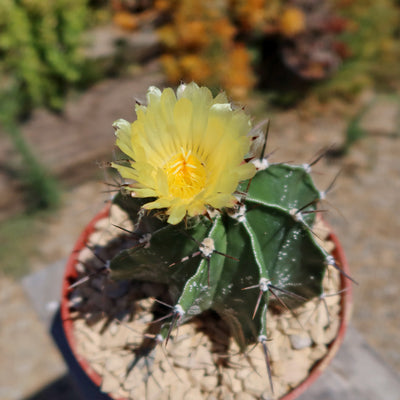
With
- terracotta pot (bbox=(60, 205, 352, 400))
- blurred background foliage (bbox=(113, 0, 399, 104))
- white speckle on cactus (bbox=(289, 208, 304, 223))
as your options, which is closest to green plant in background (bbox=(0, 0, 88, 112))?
blurred background foliage (bbox=(113, 0, 399, 104))

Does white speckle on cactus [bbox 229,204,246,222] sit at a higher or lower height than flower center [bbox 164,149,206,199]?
lower

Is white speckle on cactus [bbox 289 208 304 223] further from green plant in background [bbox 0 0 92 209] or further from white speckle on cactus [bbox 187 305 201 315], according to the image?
green plant in background [bbox 0 0 92 209]

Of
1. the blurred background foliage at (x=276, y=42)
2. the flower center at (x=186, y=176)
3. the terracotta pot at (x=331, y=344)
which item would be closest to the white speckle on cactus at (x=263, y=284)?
the flower center at (x=186, y=176)

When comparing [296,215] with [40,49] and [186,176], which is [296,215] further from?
[40,49]

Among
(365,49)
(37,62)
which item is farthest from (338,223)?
(37,62)

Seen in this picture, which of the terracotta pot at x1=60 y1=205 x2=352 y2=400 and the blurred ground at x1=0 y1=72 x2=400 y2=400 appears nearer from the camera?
the terracotta pot at x1=60 y1=205 x2=352 y2=400

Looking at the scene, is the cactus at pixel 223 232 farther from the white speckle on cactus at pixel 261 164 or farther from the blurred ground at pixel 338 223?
the blurred ground at pixel 338 223

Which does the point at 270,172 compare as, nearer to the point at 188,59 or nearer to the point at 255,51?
the point at 188,59
